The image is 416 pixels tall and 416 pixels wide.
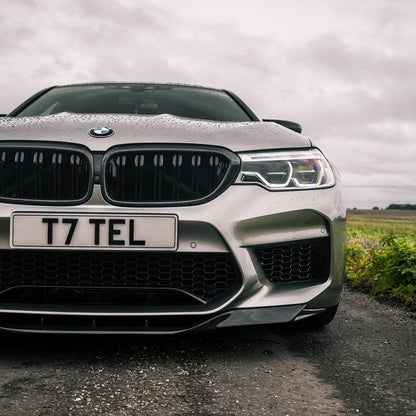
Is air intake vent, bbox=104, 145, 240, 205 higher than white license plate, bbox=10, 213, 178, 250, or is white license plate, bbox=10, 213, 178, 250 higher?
air intake vent, bbox=104, 145, 240, 205

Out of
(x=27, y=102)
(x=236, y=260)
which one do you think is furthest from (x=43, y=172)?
(x=27, y=102)

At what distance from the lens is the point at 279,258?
246 centimetres

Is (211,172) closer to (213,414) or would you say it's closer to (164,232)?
(164,232)

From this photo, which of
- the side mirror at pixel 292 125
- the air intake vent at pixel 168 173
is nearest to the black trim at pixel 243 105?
the side mirror at pixel 292 125

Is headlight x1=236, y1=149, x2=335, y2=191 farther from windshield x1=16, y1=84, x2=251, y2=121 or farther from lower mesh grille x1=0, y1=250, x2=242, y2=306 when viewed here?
windshield x1=16, y1=84, x2=251, y2=121

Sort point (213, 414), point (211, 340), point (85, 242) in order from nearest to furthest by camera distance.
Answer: point (213, 414) → point (85, 242) → point (211, 340)

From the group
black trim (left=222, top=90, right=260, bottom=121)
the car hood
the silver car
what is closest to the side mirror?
black trim (left=222, top=90, right=260, bottom=121)

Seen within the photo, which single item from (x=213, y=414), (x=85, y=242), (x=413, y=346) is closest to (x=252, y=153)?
(x=85, y=242)

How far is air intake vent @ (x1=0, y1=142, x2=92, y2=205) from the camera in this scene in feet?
7.71

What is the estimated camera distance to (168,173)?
2381 millimetres

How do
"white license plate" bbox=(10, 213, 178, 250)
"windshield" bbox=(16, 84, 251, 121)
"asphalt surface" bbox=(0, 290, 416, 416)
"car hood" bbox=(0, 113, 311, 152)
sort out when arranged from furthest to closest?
"windshield" bbox=(16, 84, 251, 121), "car hood" bbox=(0, 113, 311, 152), "white license plate" bbox=(10, 213, 178, 250), "asphalt surface" bbox=(0, 290, 416, 416)

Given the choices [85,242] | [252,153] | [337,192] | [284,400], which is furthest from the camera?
[337,192]

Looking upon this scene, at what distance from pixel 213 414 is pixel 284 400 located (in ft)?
1.01

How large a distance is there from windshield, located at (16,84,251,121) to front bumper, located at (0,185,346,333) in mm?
1137
